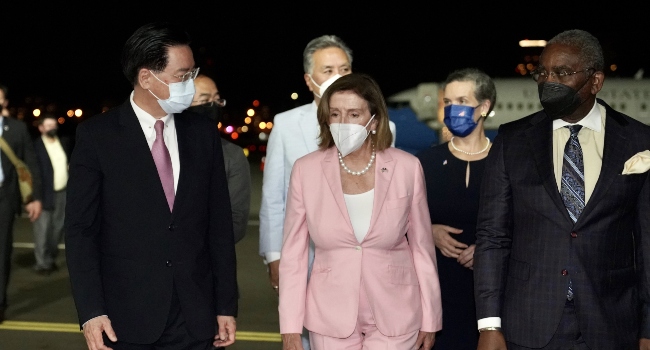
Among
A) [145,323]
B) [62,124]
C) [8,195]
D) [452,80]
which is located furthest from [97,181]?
[62,124]

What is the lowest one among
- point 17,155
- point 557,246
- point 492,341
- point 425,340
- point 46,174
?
point 46,174

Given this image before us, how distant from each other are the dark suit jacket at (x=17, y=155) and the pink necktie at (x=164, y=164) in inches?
208

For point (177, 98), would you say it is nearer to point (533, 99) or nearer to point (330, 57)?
point (330, 57)

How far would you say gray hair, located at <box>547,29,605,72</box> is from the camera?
12.0 ft

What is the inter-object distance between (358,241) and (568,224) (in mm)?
864

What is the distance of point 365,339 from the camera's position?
4000 mm

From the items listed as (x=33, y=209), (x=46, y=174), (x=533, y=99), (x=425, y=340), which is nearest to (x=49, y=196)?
(x=46, y=174)

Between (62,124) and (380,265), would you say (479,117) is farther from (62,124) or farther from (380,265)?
(62,124)

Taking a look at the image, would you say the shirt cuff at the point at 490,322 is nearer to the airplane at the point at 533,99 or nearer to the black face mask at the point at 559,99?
the black face mask at the point at 559,99

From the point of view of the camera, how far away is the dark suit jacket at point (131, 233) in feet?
12.0

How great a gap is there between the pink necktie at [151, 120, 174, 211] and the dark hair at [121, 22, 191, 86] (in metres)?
0.26

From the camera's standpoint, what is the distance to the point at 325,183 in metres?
4.05

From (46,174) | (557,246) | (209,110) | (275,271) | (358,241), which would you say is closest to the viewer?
(557,246)

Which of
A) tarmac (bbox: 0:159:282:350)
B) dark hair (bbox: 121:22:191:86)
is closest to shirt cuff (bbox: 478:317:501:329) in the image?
dark hair (bbox: 121:22:191:86)
